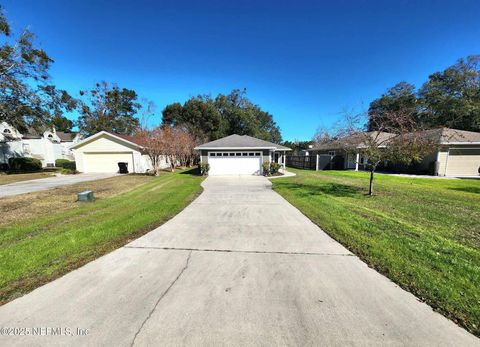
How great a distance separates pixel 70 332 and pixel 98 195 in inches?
361

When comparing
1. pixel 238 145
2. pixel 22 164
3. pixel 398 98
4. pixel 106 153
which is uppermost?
pixel 398 98

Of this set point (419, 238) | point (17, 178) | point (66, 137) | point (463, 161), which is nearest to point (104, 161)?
point (17, 178)

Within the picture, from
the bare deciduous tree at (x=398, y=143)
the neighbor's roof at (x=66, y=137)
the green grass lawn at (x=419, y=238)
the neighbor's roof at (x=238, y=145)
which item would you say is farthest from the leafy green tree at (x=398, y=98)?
the neighbor's roof at (x=66, y=137)

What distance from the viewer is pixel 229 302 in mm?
2643

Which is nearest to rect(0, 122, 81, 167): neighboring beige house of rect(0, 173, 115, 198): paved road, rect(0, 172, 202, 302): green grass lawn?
rect(0, 173, 115, 198): paved road

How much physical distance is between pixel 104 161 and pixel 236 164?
46.4ft

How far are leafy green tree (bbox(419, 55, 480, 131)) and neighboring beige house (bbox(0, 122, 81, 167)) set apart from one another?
46.9m

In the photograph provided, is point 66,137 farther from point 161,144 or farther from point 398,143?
point 398,143

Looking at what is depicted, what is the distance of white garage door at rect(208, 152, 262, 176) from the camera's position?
18.2 m

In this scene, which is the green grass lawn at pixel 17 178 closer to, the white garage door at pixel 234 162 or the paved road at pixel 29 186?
the paved road at pixel 29 186

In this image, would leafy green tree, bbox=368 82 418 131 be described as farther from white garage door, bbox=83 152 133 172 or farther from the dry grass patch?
the dry grass patch

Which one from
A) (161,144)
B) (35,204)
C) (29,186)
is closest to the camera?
(35,204)

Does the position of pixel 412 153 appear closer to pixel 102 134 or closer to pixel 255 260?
pixel 255 260

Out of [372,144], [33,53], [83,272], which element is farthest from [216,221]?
[33,53]
